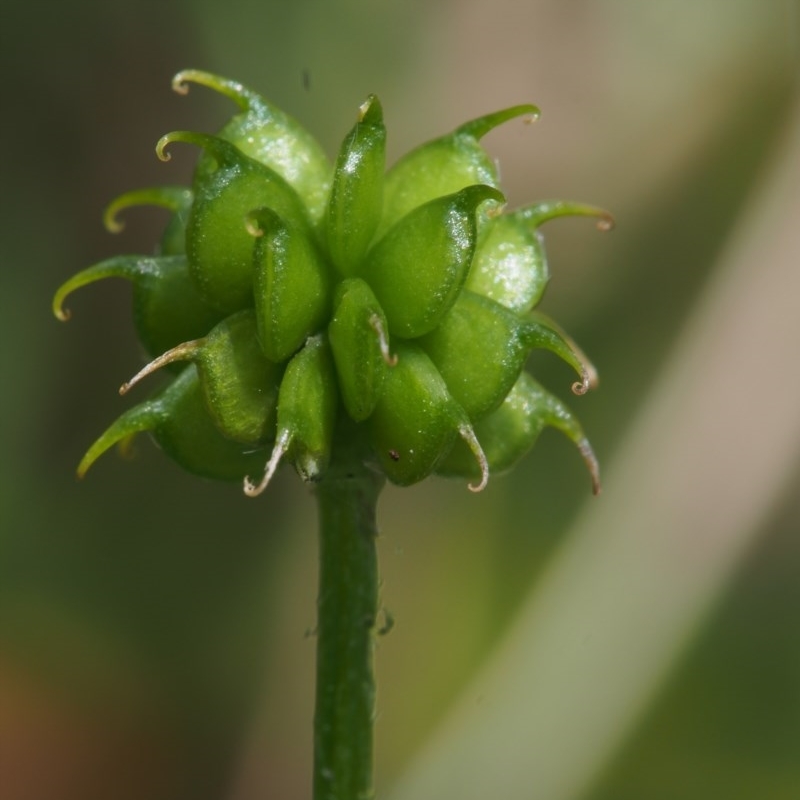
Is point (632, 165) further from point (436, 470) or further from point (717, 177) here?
point (436, 470)

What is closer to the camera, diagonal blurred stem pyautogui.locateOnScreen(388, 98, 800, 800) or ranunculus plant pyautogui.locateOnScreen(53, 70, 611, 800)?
ranunculus plant pyautogui.locateOnScreen(53, 70, 611, 800)

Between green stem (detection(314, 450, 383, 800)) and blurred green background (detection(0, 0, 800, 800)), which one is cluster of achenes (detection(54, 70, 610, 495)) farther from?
blurred green background (detection(0, 0, 800, 800))

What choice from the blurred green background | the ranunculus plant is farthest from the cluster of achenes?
the blurred green background

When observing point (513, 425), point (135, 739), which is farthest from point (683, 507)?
Result: point (513, 425)

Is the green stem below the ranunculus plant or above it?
below

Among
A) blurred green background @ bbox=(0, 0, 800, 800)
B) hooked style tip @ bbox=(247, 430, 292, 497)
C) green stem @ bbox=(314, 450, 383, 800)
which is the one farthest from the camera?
blurred green background @ bbox=(0, 0, 800, 800)

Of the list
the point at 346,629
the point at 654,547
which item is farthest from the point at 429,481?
the point at 346,629
